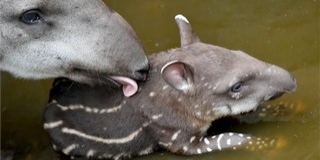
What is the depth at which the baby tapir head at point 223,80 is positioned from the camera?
4914mm

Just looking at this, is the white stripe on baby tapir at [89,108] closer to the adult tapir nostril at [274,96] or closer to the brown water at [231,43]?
the brown water at [231,43]

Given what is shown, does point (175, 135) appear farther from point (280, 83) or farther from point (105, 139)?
point (280, 83)

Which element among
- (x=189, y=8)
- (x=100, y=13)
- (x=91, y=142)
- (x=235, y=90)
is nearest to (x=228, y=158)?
(x=235, y=90)

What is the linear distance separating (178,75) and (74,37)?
23.9 inches

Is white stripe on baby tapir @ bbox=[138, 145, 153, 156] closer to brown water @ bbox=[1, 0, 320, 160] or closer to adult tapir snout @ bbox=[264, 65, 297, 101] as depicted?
brown water @ bbox=[1, 0, 320, 160]

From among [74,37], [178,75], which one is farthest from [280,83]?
[74,37]

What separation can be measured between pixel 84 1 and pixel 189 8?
1622 mm

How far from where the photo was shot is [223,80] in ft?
16.1

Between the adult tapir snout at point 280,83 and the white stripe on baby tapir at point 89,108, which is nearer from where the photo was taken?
the adult tapir snout at point 280,83

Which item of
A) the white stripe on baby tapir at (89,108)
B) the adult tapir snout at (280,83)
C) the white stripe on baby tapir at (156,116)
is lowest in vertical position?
the white stripe on baby tapir at (89,108)

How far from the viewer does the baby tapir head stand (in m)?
4.91

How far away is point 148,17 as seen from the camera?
6.33m

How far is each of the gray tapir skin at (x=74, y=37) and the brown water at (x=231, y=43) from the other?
2.44 ft

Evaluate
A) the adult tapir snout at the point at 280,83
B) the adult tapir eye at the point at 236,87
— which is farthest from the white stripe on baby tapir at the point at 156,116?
the adult tapir snout at the point at 280,83
